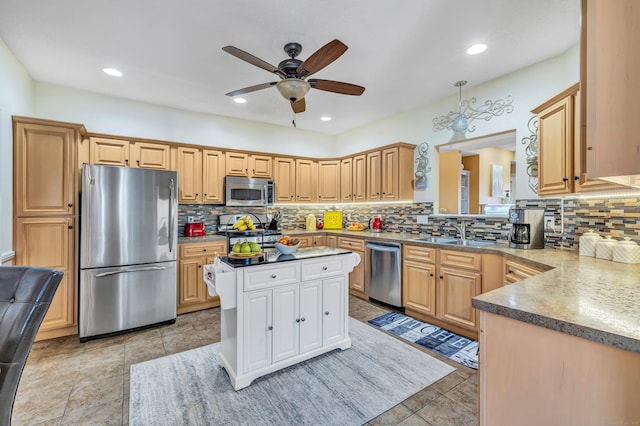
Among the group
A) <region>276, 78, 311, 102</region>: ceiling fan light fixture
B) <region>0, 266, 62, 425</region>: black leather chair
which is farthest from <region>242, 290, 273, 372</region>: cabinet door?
<region>276, 78, 311, 102</region>: ceiling fan light fixture

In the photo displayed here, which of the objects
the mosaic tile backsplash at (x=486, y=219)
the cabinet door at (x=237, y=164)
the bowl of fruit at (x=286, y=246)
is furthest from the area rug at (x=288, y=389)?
the cabinet door at (x=237, y=164)

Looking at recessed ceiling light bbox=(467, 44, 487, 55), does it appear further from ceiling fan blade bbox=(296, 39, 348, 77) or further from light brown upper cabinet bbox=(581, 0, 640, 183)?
light brown upper cabinet bbox=(581, 0, 640, 183)

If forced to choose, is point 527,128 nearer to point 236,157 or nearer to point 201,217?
point 236,157

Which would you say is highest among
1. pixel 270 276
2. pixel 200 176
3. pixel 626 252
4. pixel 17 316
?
pixel 200 176

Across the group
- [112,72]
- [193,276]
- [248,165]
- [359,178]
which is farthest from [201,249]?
[359,178]

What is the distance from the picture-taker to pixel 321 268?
2418 millimetres

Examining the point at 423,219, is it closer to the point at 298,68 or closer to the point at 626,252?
the point at 626,252

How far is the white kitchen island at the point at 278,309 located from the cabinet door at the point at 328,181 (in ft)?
8.86

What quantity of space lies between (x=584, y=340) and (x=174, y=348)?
3019 millimetres

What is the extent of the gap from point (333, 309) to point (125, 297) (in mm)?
2282

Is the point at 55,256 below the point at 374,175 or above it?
below

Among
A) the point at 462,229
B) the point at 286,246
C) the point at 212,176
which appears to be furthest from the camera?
the point at 212,176

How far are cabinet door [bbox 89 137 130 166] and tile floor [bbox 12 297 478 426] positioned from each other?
2.00 meters

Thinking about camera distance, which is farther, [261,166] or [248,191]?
[261,166]
